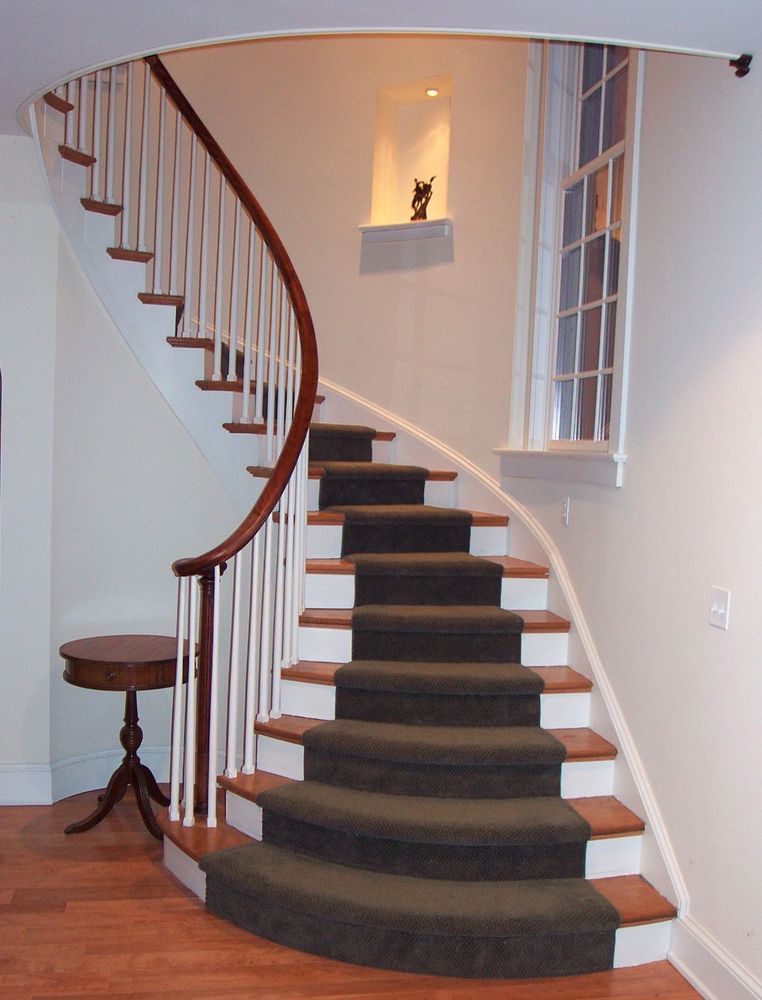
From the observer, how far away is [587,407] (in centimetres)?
381

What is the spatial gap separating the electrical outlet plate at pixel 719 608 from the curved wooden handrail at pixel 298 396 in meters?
1.51

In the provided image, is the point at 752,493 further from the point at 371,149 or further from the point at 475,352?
the point at 371,149

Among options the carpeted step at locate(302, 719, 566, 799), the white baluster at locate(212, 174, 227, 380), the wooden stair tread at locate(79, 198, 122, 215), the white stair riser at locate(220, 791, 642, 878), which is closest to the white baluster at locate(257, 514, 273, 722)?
the carpeted step at locate(302, 719, 566, 799)

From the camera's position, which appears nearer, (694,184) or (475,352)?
(694,184)

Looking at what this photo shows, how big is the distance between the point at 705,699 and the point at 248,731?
5.21ft

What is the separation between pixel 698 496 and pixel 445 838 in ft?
4.32

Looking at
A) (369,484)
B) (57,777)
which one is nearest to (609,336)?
(369,484)

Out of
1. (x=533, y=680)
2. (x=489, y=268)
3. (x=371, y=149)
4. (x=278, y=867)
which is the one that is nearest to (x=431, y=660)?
(x=533, y=680)

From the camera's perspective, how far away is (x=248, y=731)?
130 inches

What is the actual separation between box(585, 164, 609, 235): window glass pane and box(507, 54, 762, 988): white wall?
0.57 m

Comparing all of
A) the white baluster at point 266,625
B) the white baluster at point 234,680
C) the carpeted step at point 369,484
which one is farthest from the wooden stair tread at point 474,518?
the white baluster at point 234,680

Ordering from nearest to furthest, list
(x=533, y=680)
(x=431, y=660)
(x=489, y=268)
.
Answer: (x=533, y=680) → (x=431, y=660) → (x=489, y=268)

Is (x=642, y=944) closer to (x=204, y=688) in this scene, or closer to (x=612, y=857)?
(x=612, y=857)

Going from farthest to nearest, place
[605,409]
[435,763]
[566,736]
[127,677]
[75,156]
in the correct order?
[75,156] → [605,409] → [127,677] → [566,736] → [435,763]
